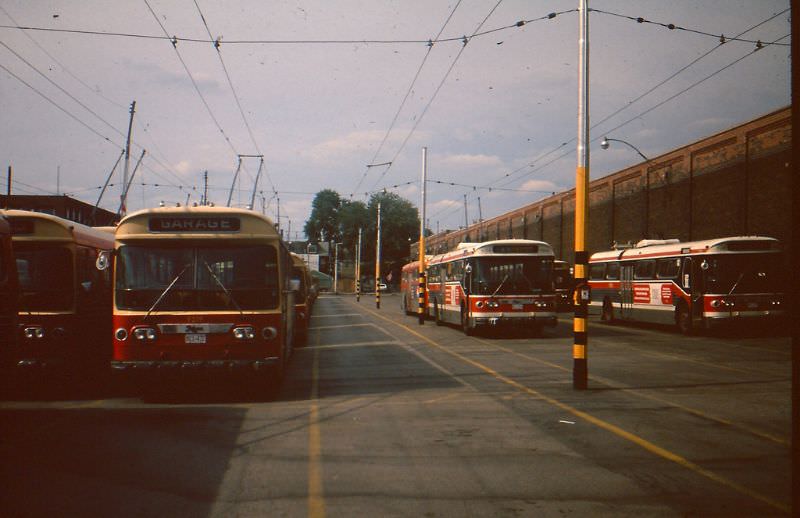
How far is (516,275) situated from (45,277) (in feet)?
48.3

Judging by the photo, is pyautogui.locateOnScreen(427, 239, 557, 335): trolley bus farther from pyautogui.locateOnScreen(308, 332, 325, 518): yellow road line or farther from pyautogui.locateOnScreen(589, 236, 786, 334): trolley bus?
pyautogui.locateOnScreen(308, 332, 325, 518): yellow road line

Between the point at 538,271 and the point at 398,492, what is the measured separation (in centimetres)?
1776

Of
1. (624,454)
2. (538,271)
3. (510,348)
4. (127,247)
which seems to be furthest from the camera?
(538,271)

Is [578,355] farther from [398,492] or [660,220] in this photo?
[660,220]

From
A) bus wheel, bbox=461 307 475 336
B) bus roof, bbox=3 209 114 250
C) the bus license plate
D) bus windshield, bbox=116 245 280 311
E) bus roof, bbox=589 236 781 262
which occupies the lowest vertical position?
bus wheel, bbox=461 307 475 336

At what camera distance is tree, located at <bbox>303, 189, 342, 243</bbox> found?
5399 inches

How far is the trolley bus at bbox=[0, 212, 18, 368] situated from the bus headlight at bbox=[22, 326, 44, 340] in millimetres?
2909

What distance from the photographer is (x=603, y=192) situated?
161ft

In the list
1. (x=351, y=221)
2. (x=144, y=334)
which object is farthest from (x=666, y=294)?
(x=351, y=221)

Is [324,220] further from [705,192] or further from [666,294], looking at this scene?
[666,294]

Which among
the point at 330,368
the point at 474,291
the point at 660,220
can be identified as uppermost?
the point at 660,220

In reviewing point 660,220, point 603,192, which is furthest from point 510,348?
point 603,192

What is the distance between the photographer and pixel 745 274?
924 inches

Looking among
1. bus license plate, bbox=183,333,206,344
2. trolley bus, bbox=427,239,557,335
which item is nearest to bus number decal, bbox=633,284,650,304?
trolley bus, bbox=427,239,557,335
